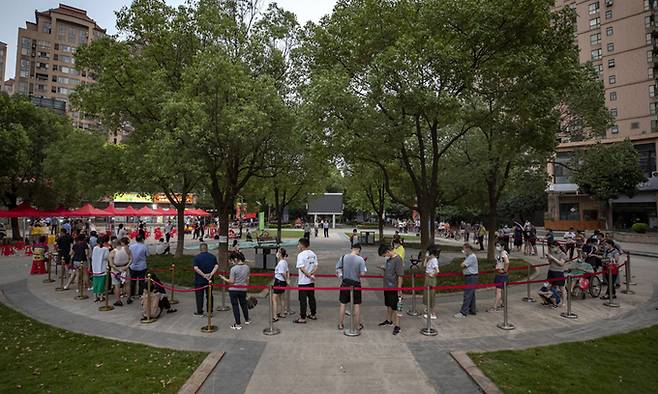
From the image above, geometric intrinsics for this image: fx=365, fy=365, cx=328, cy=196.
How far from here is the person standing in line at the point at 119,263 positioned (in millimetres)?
10875

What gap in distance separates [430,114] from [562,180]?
166ft

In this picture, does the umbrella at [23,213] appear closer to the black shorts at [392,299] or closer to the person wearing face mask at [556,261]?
the black shorts at [392,299]

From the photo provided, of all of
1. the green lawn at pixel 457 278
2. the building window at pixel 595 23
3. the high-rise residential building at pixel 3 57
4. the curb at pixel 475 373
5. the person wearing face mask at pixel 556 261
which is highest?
the high-rise residential building at pixel 3 57

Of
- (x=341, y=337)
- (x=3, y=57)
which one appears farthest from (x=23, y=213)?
(x=3, y=57)

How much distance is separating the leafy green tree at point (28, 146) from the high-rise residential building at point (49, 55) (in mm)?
60974

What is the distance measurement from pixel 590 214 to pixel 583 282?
161ft

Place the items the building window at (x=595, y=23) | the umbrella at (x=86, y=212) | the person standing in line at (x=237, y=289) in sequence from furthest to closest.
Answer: the building window at (x=595, y=23)
the umbrella at (x=86, y=212)
the person standing in line at (x=237, y=289)

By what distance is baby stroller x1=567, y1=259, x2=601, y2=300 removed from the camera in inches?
446

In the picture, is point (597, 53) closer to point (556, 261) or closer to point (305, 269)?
point (556, 261)

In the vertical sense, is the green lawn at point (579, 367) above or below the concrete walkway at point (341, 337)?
above

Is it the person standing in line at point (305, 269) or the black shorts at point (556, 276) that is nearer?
Result: the person standing in line at point (305, 269)

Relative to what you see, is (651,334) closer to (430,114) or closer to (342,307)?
Answer: (342,307)

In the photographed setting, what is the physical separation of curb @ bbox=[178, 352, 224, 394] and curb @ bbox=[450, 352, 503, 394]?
4.40m

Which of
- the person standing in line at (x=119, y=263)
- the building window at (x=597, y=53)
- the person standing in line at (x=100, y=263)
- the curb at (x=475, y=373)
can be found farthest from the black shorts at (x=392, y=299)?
the building window at (x=597, y=53)
